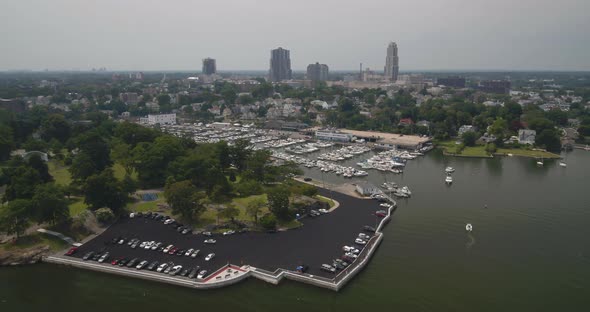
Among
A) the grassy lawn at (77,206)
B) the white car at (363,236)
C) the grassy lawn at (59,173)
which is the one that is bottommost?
the white car at (363,236)

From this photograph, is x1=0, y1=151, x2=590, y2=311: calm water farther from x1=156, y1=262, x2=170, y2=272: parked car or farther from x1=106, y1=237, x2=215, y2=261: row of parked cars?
x1=106, y1=237, x2=215, y2=261: row of parked cars

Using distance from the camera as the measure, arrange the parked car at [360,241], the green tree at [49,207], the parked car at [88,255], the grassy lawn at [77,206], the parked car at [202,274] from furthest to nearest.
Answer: the grassy lawn at [77,206], the green tree at [49,207], the parked car at [360,241], the parked car at [88,255], the parked car at [202,274]

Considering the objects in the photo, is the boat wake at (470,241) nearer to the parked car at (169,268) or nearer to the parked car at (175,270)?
the parked car at (175,270)

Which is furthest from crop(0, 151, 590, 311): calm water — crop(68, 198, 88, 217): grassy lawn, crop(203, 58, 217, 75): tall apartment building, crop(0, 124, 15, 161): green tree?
Result: crop(203, 58, 217, 75): tall apartment building

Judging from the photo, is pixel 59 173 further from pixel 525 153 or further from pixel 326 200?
pixel 525 153

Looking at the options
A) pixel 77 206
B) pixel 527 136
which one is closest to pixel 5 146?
pixel 77 206

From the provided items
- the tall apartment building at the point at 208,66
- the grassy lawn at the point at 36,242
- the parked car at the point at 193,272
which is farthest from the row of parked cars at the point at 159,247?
the tall apartment building at the point at 208,66
